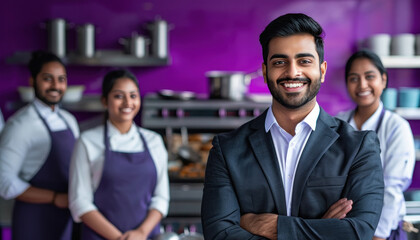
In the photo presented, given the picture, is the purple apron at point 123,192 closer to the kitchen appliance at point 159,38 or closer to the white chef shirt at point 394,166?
the white chef shirt at point 394,166

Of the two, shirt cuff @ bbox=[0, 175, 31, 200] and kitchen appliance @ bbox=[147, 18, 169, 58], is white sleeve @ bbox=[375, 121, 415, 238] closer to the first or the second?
shirt cuff @ bbox=[0, 175, 31, 200]

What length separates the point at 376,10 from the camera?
13.6 feet

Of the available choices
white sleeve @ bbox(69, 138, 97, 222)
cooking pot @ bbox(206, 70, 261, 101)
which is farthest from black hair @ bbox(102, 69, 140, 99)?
cooking pot @ bbox(206, 70, 261, 101)

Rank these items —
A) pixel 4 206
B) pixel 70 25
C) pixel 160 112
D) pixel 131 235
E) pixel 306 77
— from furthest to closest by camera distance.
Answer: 1. pixel 70 25
2. pixel 160 112
3. pixel 4 206
4. pixel 131 235
5. pixel 306 77

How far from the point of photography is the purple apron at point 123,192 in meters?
2.12

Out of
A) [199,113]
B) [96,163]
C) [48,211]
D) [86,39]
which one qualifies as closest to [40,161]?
[48,211]

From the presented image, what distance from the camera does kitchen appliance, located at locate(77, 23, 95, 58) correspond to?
12.6 ft

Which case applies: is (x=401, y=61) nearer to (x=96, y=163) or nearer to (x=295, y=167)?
(x=96, y=163)

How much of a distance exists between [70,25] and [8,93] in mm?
765

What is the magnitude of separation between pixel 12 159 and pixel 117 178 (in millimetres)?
526

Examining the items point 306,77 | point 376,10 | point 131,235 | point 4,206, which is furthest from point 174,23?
point 306,77

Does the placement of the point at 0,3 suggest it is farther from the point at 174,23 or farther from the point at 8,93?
the point at 174,23

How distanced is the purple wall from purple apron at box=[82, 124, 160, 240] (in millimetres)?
2003

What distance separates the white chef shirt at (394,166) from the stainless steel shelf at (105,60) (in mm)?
2217
